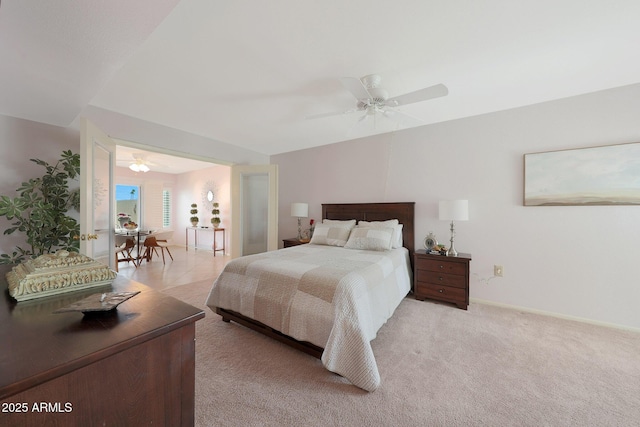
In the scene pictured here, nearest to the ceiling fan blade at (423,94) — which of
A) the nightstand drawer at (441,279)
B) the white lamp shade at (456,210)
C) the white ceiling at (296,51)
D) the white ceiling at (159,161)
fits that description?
the white ceiling at (296,51)

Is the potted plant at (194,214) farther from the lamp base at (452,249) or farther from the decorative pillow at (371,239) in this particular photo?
the lamp base at (452,249)

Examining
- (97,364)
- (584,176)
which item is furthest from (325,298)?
(584,176)

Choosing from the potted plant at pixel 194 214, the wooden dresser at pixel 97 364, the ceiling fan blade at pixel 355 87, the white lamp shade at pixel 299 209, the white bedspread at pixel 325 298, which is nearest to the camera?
the wooden dresser at pixel 97 364

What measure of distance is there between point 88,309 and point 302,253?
7.10 feet

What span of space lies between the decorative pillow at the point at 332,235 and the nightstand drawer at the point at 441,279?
110 centimetres

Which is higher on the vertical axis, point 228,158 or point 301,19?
point 301,19

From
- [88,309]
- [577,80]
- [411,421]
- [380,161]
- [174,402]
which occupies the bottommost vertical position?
[411,421]

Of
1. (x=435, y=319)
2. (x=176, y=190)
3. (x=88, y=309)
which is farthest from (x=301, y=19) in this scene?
(x=176, y=190)

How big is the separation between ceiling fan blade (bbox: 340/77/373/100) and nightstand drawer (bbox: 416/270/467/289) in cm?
224

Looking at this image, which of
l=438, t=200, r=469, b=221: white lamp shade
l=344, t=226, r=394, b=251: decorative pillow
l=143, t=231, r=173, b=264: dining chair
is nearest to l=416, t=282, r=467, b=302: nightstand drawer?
l=344, t=226, r=394, b=251: decorative pillow

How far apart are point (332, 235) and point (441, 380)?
2.19m

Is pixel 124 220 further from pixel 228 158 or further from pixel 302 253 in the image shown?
pixel 302 253

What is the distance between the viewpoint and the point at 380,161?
381cm

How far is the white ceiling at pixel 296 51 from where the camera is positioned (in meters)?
1.36
